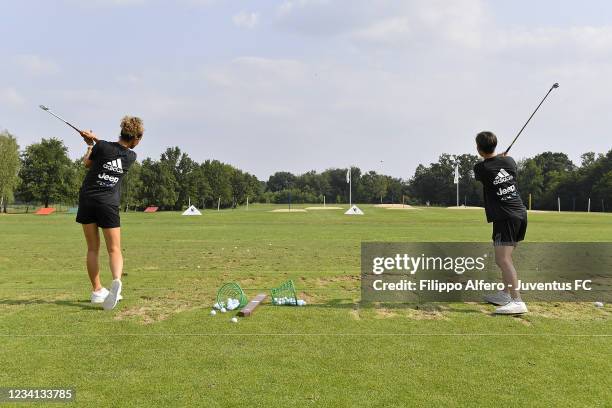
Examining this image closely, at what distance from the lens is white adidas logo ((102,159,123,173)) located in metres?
7.11

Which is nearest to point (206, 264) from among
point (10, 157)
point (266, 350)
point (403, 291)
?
point (403, 291)

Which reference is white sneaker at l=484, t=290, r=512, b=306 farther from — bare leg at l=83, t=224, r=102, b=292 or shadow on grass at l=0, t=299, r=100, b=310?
bare leg at l=83, t=224, r=102, b=292

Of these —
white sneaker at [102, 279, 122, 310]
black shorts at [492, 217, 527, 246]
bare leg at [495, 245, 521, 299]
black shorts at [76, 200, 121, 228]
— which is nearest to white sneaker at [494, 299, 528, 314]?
bare leg at [495, 245, 521, 299]

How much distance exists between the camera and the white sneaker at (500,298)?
7.11 m

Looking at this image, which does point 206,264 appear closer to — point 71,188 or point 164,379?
point 164,379

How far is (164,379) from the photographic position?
14.2ft

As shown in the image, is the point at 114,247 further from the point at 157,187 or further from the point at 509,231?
the point at 157,187

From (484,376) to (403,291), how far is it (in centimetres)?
324

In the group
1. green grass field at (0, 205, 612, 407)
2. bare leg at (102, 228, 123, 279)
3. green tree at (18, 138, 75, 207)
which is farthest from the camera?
green tree at (18, 138, 75, 207)

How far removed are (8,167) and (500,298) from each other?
90593mm

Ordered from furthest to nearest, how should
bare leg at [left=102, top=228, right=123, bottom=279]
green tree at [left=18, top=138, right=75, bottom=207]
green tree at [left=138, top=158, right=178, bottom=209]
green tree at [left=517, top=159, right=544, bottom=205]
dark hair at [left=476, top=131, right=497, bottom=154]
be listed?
green tree at [left=517, top=159, right=544, bottom=205] → green tree at [left=138, top=158, right=178, bottom=209] → green tree at [left=18, top=138, right=75, bottom=207] → dark hair at [left=476, top=131, right=497, bottom=154] → bare leg at [left=102, top=228, right=123, bottom=279]

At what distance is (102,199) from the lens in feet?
23.0

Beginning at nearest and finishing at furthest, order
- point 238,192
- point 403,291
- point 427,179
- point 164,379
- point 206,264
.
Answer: point 164,379 → point 403,291 → point 206,264 → point 238,192 → point 427,179

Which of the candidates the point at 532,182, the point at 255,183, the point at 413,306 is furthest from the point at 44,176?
the point at 532,182
